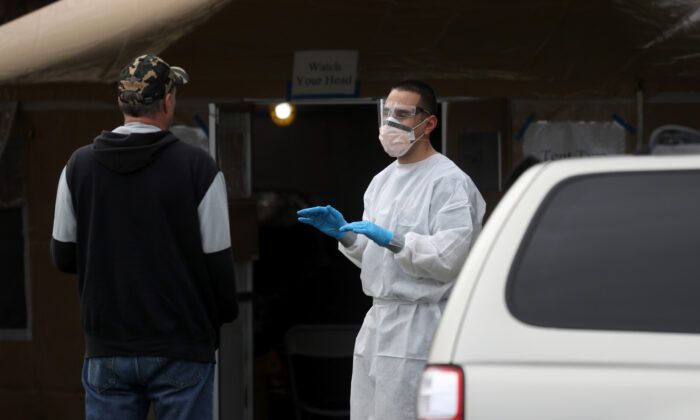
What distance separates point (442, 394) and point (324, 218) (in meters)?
1.56

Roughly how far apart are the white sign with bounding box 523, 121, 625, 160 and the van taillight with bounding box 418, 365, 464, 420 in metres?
3.71

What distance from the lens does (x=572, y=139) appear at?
20.5ft

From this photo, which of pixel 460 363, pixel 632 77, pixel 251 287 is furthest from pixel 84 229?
pixel 632 77

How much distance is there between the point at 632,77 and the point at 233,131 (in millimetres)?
2276

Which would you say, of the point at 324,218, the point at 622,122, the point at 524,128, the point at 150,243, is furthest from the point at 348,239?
the point at 622,122

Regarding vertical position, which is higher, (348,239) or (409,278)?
(348,239)

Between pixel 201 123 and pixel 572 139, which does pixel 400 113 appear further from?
pixel 572 139

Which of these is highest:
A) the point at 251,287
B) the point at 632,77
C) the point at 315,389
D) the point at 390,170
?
the point at 632,77

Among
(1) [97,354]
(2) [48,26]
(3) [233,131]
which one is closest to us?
(1) [97,354]

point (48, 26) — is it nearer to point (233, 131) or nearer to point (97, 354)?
point (233, 131)

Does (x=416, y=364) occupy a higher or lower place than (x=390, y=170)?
lower

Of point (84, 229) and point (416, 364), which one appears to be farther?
point (416, 364)

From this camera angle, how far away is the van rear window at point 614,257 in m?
2.63

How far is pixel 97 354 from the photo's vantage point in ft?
11.9
